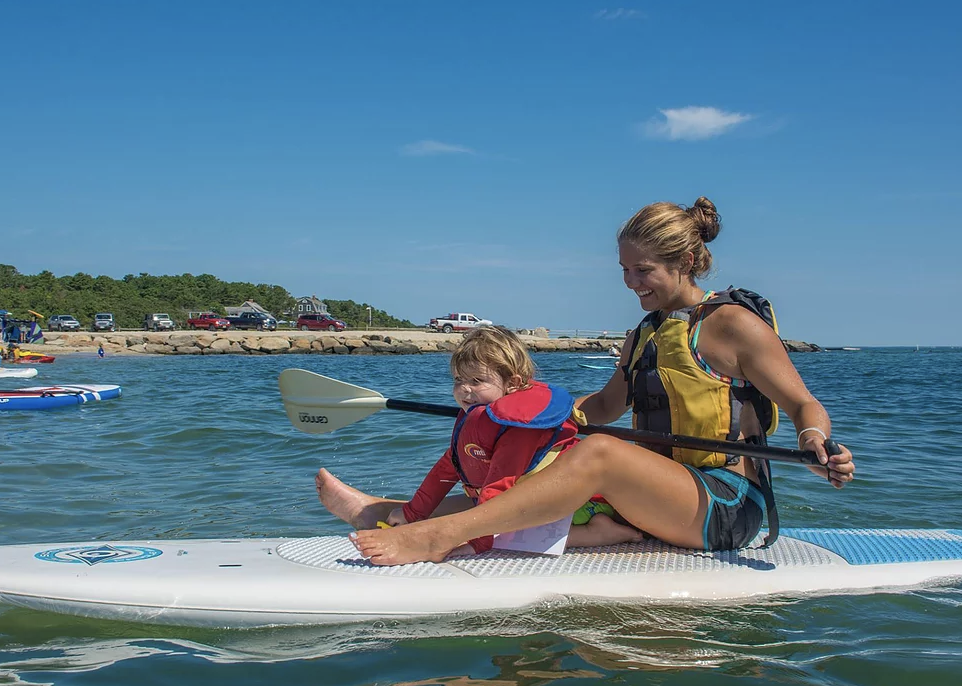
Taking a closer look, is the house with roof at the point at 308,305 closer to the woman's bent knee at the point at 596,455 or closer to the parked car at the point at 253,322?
the parked car at the point at 253,322

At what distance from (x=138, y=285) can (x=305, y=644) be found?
2364 inches

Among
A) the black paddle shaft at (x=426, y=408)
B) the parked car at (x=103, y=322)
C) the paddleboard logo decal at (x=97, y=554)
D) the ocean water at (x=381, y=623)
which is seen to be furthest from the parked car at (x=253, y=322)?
the paddleboard logo decal at (x=97, y=554)

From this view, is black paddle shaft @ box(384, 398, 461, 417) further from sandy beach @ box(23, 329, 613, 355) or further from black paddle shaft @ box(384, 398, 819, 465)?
sandy beach @ box(23, 329, 613, 355)

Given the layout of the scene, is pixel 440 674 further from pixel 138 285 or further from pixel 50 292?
pixel 138 285

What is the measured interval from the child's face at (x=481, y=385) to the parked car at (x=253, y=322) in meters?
43.4

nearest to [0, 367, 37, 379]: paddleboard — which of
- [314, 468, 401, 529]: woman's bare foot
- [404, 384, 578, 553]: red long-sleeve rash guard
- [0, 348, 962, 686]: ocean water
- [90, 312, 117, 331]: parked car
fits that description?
[0, 348, 962, 686]: ocean water

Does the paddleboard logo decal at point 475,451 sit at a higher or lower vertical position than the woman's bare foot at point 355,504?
higher

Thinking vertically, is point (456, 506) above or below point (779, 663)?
above

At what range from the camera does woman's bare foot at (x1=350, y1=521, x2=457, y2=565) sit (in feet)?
9.46

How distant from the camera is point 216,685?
7.66ft

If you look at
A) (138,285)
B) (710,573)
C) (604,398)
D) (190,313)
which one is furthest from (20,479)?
(138,285)

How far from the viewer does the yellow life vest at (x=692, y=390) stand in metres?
2.88

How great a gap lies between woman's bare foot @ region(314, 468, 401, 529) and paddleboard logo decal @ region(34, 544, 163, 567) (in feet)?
2.32

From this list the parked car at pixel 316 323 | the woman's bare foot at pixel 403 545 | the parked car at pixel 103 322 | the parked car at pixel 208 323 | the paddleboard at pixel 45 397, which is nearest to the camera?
the woman's bare foot at pixel 403 545
